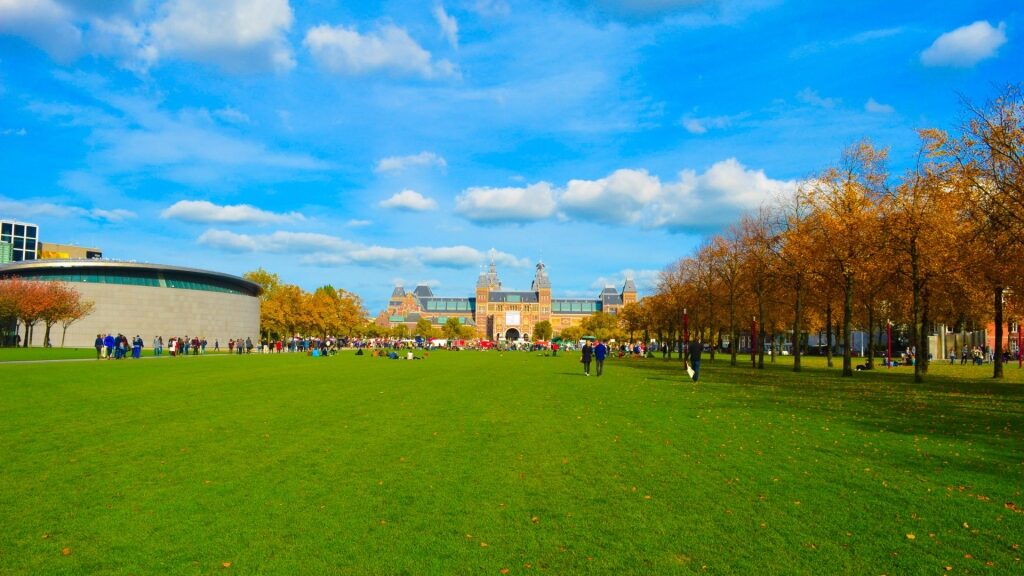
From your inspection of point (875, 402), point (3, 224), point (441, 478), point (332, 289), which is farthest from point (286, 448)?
point (3, 224)

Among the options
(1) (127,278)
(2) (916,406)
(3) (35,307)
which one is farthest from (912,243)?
(1) (127,278)

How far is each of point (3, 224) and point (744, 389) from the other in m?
187

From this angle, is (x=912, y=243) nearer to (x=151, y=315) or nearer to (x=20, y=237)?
(x=151, y=315)

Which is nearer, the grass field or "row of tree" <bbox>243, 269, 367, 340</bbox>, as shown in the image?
the grass field

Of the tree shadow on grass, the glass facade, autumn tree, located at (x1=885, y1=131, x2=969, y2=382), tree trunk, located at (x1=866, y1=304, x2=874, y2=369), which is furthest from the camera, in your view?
the glass facade

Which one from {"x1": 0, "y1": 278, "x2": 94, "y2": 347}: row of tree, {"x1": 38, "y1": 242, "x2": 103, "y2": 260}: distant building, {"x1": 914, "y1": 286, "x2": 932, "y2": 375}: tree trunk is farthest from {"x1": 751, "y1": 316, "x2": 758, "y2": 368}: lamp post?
{"x1": 38, "y1": 242, "x2": 103, "y2": 260}: distant building

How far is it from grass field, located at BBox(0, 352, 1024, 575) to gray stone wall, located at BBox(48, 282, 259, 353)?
7737cm

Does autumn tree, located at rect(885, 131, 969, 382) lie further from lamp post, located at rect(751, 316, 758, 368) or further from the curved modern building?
the curved modern building

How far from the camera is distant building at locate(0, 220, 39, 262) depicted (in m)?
164

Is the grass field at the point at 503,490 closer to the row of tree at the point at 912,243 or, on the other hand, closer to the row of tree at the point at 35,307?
the row of tree at the point at 912,243

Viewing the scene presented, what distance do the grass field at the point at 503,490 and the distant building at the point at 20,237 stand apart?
17776cm

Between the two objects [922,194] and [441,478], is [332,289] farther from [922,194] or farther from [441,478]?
[441,478]

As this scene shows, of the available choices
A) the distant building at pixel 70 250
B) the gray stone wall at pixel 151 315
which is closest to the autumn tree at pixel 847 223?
the gray stone wall at pixel 151 315

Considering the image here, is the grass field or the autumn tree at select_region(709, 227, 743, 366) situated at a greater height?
the autumn tree at select_region(709, 227, 743, 366)
